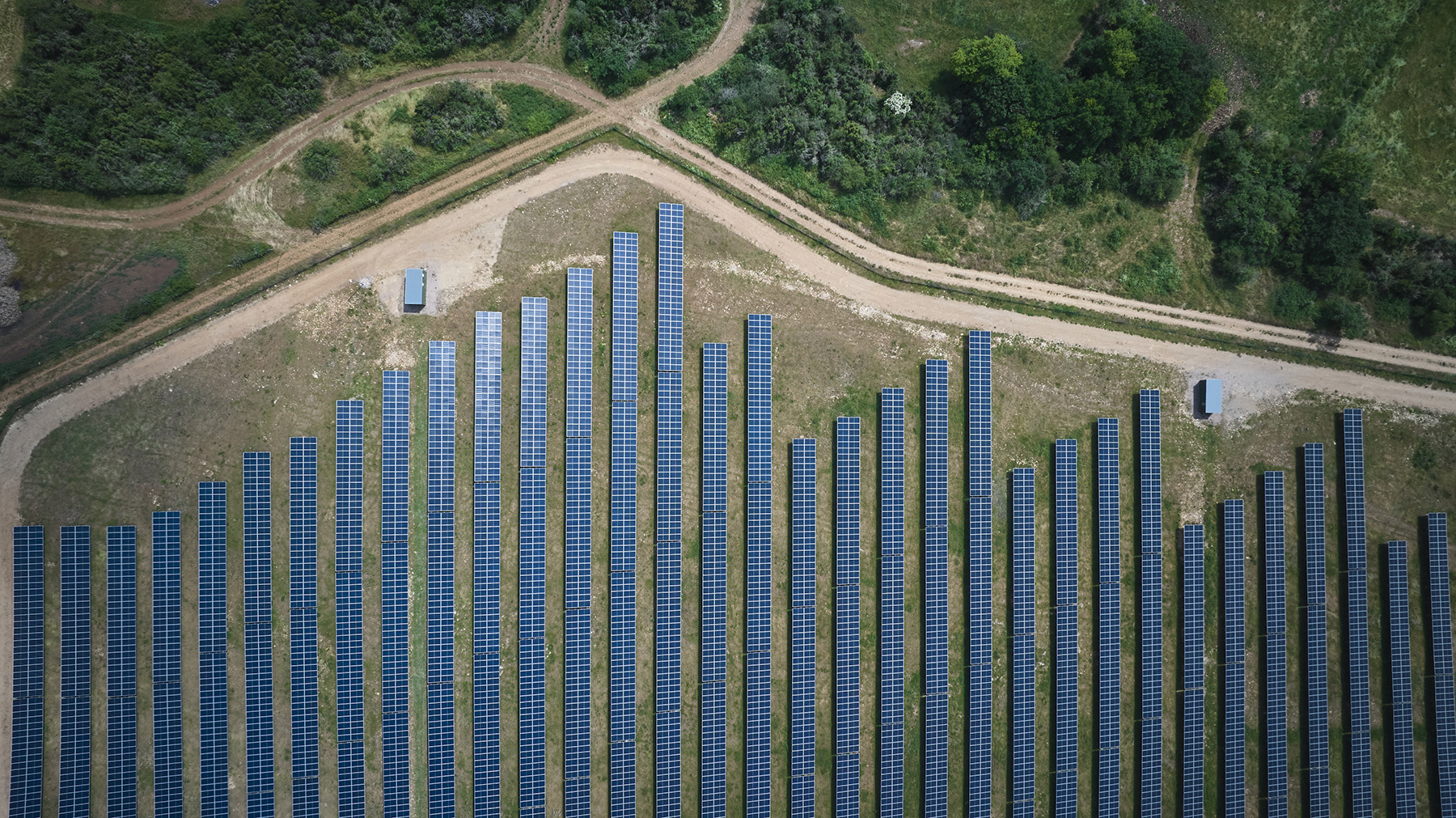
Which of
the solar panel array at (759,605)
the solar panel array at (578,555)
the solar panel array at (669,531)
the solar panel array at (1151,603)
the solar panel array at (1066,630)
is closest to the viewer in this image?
the solar panel array at (578,555)

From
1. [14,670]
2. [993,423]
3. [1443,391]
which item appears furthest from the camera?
[1443,391]

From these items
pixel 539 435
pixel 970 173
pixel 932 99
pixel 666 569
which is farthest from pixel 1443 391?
pixel 539 435

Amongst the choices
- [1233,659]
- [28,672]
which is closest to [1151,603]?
[1233,659]

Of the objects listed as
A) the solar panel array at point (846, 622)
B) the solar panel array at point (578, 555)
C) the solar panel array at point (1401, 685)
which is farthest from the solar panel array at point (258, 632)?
the solar panel array at point (1401, 685)

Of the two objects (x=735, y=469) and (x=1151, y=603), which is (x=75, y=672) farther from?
(x=1151, y=603)

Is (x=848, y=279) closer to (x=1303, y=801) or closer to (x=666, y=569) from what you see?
(x=666, y=569)

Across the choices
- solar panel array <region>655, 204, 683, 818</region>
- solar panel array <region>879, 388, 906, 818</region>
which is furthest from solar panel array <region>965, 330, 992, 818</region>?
solar panel array <region>655, 204, 683, 818</region>

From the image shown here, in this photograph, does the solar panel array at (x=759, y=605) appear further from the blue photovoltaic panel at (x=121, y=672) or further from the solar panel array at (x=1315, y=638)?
the solar panel array at (x=1315, y=638)
